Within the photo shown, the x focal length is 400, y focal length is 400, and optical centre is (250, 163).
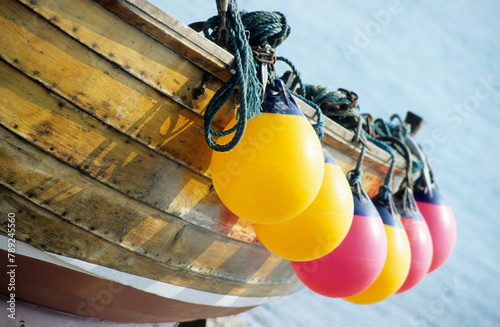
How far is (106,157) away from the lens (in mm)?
1528

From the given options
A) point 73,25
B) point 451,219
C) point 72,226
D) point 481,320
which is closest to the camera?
point 73,25

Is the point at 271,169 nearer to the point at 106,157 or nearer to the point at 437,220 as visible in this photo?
the point at 106,157

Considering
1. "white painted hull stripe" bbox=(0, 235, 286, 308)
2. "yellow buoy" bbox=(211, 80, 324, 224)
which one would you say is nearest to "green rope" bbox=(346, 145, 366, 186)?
"yellow buoy" bbox=(211, 80, 324, 224)

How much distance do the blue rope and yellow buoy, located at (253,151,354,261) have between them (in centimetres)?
45

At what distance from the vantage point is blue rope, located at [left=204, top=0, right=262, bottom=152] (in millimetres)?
1421

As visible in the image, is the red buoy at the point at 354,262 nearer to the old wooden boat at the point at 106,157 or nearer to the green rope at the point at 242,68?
the old wooden boat at the point at 106,157

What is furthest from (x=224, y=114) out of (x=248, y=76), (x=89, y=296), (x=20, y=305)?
(x=20, y=305)

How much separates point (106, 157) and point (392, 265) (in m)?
1.47

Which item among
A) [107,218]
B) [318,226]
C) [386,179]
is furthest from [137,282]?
[386,179]

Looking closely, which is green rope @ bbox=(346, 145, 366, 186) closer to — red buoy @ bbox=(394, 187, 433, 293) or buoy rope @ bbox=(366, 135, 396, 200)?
buoy rope @ bbox=(366, 135, 396, 200)

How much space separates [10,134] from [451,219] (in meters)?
2.59

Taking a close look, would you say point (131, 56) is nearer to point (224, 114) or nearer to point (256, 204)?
point (224, 114)

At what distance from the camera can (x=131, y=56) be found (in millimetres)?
1431

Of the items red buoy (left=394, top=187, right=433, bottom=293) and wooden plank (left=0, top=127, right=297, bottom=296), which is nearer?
Answer: wooden plank (left=0, top=127, right=297, bottom=296)
